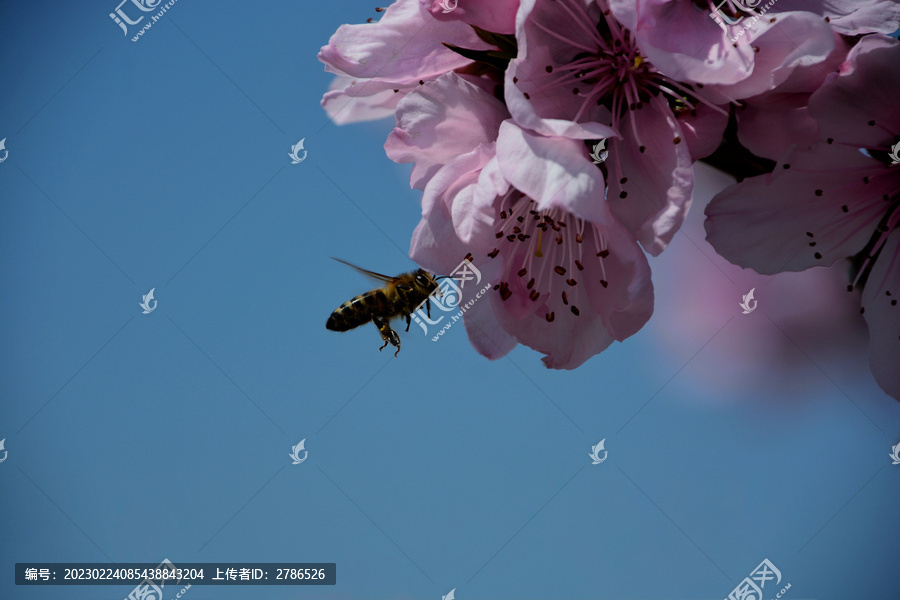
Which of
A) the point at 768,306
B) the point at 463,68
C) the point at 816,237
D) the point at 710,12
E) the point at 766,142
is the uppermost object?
the point at 463,68

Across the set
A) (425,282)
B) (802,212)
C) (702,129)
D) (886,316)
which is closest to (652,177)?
(702,129)

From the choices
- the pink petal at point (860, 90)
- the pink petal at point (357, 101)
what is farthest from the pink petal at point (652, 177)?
the pink petal at point (357, 101)

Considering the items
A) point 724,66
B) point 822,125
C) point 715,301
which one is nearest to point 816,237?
point 822,125

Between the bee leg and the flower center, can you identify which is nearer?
the flower center

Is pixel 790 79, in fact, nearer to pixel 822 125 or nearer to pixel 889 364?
pixel 822 125

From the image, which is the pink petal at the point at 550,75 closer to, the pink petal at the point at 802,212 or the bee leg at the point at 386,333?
the pink petal at the point at 802,212

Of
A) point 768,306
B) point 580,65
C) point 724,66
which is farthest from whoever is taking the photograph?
point 768,306

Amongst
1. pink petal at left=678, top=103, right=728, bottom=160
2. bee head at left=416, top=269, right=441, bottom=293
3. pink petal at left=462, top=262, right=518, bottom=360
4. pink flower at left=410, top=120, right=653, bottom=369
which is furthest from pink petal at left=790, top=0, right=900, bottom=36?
bee head at left=416, top=269, right=441, bottom=293

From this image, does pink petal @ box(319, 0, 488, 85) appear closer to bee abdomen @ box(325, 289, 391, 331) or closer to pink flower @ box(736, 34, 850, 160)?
pink flower @ box(736, 34, 850, 160)
